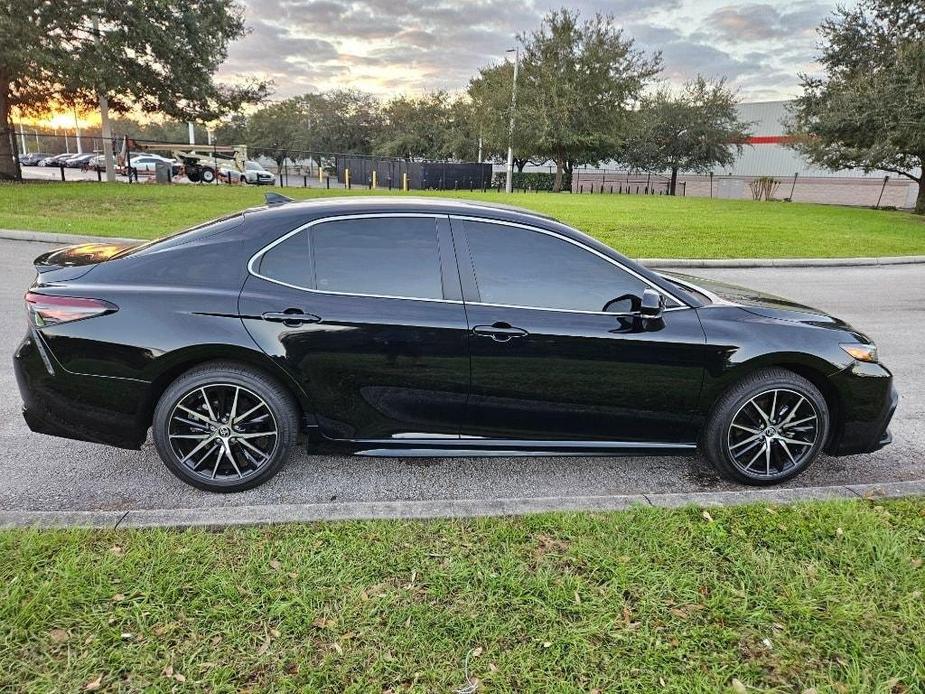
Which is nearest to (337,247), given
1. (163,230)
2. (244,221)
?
(244,221)

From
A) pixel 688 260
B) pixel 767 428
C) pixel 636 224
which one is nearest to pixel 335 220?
pixel 767 428

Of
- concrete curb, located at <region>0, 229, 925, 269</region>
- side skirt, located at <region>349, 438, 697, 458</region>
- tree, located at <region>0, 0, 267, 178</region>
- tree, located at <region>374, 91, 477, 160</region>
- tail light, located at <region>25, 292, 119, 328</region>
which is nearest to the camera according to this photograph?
tail light, located at <region>25, 292, 119, 328</region>

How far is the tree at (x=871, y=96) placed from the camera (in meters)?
21.7

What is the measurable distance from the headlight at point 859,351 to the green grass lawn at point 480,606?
0.94 meters

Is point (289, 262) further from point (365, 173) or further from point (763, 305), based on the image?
point (365, 173)

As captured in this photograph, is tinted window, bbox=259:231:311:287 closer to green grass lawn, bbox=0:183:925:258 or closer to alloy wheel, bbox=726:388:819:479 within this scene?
alloy wheel, bbox=726:388:819:479

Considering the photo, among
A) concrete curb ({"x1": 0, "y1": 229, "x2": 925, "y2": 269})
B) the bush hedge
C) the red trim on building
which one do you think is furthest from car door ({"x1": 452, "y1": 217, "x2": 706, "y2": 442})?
the red trim on building

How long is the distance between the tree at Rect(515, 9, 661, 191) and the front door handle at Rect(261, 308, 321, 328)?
131 feet

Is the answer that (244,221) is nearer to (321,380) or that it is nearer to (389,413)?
(321,380)

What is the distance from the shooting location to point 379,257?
333 cm

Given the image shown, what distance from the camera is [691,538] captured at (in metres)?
2.88

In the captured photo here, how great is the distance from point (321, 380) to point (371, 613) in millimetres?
1284

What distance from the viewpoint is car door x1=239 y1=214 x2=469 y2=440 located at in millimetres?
3201

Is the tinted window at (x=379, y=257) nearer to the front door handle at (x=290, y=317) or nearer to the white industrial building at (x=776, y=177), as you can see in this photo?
the front door handle at (x=290, y=317)
